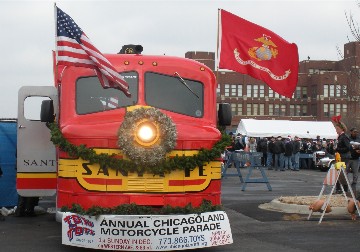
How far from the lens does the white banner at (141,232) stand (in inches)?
376

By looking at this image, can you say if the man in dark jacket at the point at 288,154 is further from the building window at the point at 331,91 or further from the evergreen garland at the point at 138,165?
the building window at the point at 331,91

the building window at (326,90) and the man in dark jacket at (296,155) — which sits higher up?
the building window at (326,90)

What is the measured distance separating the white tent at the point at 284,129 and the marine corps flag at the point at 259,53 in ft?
110

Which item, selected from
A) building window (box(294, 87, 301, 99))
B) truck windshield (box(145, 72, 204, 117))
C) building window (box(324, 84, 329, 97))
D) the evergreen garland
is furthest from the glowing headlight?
building window (box(294, 87, 301, 99))

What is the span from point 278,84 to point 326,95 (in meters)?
92.0

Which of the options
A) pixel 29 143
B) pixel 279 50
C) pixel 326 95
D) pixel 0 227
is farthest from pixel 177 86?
pixel 326 95

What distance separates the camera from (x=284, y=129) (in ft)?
167

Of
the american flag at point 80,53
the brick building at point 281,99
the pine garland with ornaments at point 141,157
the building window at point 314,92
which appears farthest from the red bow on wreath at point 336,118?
the building window at point 314,92

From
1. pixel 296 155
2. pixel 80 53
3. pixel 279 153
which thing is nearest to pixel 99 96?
pixel 80 53

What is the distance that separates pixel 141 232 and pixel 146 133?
1343mm

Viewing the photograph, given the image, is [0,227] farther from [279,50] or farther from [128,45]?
[279,50]

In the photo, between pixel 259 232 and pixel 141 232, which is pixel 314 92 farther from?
pixel 141 232

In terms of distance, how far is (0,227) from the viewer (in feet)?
43.9

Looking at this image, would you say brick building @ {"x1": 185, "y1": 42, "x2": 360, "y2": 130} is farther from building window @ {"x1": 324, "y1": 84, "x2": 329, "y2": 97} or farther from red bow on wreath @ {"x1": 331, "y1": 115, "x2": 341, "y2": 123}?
red bow on wreath @ {"x1": 331, "y1": 115, "x2": 341, "y2": 123}
